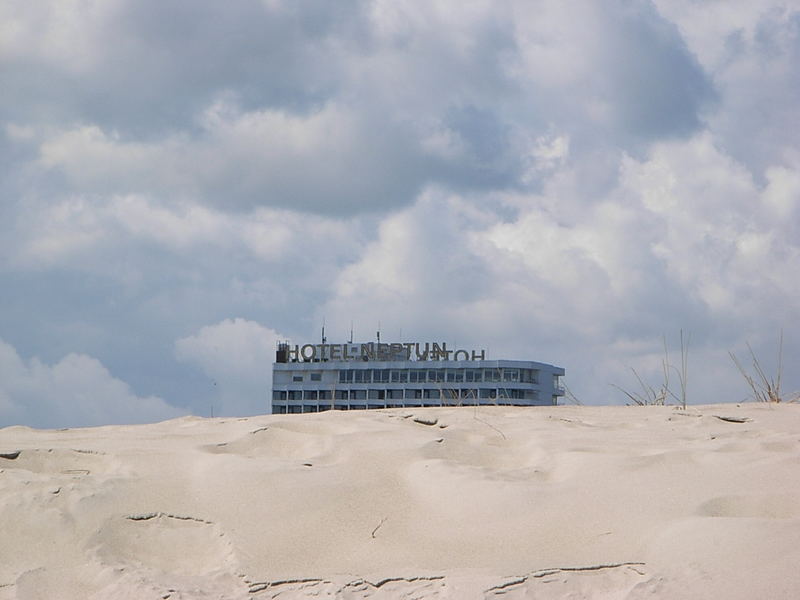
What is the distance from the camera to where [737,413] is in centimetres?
516

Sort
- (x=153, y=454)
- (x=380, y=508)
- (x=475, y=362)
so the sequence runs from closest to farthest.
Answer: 1. (x=380, y=508)
2. (x=153, y=454)
3. (x=475, y=362)

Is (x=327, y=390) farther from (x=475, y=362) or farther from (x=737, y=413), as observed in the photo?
(x=737, y=413)

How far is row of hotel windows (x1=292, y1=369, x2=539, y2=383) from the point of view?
209 feet

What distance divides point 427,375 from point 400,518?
201ft

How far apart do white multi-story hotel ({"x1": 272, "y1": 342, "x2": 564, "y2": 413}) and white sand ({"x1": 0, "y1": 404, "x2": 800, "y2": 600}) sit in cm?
5868

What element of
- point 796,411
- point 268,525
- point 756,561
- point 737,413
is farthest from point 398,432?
point 796,411

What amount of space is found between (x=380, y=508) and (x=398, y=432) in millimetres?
1144

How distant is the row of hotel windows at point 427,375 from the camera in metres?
63.7

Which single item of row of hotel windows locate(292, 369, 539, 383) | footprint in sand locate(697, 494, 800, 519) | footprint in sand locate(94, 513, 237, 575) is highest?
row of hotel windows locate(292, 369, 539, 383)

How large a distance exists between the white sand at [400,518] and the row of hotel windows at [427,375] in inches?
2341

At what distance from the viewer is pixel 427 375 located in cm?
6359

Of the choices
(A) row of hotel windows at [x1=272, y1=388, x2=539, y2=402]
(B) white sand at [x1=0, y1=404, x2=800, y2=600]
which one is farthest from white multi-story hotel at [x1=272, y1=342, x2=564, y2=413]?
(B) white sand at [x1=0, y1=404, x2=800, y2=600]

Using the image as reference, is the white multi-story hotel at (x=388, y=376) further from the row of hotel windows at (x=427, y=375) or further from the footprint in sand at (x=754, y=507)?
the footprint in sand at (x=754, y=507)

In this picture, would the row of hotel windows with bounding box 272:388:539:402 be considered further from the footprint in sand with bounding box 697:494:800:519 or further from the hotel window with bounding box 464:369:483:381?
the footprint in sand with bounding box 697:494:800:519
